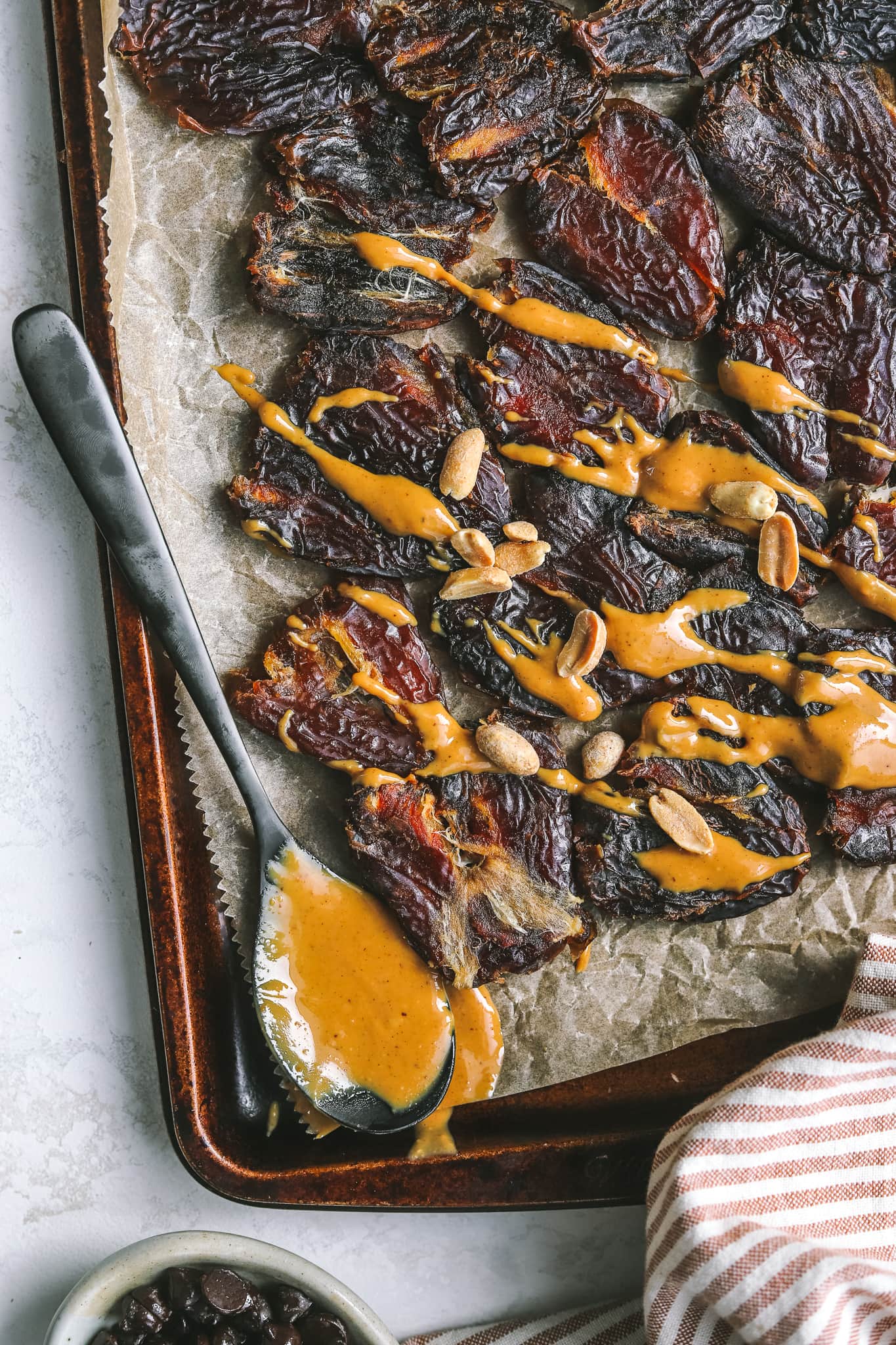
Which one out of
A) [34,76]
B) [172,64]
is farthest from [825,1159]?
[34,76]

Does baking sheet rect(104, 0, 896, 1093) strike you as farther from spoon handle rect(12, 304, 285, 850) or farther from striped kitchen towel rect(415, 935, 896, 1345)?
striped kitchen towel rect(415, 935, 896, 1345)

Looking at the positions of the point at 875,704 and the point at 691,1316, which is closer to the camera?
the point at 691,1316

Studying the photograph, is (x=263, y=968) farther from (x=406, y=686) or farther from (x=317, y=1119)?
(x=406, y=686)

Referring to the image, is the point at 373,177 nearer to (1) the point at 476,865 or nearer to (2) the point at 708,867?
(1) the point at 476,865

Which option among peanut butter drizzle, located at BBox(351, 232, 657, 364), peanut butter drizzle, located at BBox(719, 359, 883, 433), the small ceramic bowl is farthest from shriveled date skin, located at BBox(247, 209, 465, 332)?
the small ceramic bowl

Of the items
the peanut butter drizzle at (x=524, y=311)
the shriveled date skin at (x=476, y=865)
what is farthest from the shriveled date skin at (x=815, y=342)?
the shriveled date skin at (x=476, y=865)

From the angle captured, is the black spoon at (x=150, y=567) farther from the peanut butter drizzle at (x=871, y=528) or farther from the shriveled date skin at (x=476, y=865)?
the peanut butter drizzle at (x=871, y=528)
